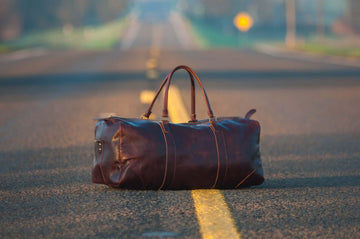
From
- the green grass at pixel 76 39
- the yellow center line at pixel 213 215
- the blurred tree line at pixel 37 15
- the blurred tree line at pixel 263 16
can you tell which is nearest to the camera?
the yellow center line at pixel 213 215

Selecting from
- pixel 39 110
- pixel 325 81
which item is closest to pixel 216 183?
pixel 39 110

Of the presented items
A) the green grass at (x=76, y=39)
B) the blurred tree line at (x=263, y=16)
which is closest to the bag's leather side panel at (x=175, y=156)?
the blurred tree line at (x=263, y=16)

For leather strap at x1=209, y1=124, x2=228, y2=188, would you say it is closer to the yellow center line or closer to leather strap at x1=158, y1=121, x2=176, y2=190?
the yellow center line

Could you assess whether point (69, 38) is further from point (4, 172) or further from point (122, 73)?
point (4, 172)

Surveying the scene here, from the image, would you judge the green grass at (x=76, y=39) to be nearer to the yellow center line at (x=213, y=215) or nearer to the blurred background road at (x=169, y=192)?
the blurred background road at (x=169, y=192)

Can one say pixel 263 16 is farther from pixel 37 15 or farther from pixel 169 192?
pixel 169 192

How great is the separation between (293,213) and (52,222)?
139cm

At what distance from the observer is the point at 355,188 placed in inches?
196

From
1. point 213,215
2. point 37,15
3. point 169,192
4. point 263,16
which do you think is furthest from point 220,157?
point 263,16

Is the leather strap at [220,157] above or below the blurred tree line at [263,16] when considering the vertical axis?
above

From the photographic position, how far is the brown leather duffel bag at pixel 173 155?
4672mm

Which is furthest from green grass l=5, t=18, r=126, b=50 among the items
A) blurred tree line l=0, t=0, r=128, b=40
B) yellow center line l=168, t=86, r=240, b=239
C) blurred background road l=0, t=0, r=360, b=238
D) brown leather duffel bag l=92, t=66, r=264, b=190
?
yellow center line l=168, t=86, r=240, b=239

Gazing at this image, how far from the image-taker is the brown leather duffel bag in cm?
467

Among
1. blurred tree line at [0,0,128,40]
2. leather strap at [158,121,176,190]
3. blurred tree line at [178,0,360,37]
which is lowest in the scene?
blurred tree line at [178,0,360,37]
